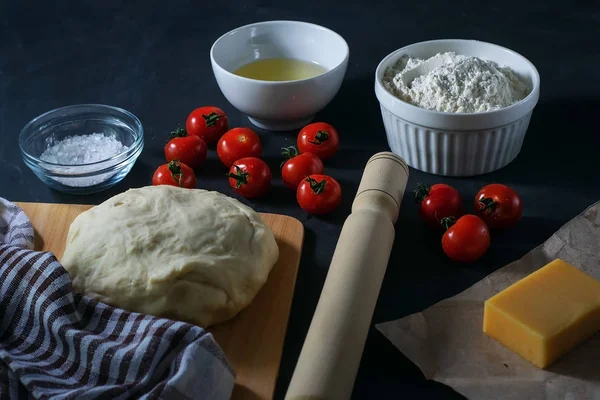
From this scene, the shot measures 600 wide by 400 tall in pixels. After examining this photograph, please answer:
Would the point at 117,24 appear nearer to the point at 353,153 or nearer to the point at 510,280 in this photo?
the point at 353,153

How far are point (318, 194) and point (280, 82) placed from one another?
39cm

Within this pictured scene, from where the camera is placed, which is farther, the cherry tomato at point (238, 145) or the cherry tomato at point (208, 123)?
the cherry tomato at point (208, 123)

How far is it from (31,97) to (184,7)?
Result: 0.82 m

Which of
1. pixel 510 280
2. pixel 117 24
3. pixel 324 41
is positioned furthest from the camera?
pixel 117 24

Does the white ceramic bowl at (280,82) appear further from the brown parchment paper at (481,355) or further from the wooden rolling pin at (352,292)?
the brown parchment paper at (481,355)

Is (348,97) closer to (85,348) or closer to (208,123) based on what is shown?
(208,123)

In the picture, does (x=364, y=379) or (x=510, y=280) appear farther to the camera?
(x=510, y=280)

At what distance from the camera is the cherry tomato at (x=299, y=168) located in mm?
1898

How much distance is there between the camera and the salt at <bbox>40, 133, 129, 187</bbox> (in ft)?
6.14

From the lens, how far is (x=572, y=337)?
4.47 feet

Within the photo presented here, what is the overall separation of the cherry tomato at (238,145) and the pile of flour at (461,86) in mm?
404

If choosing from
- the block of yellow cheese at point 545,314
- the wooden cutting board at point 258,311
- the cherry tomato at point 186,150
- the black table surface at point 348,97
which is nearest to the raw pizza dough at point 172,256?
the wooden cutting board at point 258,311

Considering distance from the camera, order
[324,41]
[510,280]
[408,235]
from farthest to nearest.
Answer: [324,41] → [408,235] → [510,280]

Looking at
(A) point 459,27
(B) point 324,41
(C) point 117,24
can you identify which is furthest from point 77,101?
(A) point 459,27
